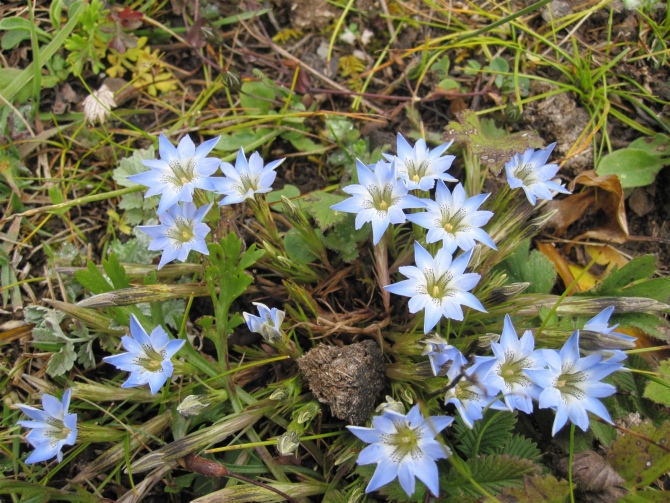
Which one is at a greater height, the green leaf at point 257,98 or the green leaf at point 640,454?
the green leaf at point 257,98

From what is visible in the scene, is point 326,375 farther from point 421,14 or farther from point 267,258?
point 421,14

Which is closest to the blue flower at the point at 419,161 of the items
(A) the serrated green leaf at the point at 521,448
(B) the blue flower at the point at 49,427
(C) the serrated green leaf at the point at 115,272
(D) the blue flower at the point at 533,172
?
(D) the blue flower at the point at 533,172

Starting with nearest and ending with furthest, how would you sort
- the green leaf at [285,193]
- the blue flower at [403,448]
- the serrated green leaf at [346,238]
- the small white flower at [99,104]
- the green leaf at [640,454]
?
the blue flower at [403,448]
the green leaf at [640,454]
the serrated green leaf at [346,238]
the green leaf at [285,193]
the small white flower at [99,104]

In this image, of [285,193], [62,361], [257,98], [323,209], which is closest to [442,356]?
[323,209]

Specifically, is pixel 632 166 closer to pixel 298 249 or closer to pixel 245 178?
pixel 298 249

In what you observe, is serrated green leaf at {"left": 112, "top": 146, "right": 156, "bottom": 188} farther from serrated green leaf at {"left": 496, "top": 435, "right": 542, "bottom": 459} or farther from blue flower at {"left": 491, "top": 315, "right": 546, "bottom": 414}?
serrated green leaf at {"left": 496, "top": 435, "right": 542, "bottom": 459}

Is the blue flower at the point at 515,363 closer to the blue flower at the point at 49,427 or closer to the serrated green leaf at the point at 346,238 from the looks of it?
the serrated green leaf at the point at 346,238

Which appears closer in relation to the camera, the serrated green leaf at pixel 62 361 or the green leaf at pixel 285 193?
the serrated green leaf at pixel 62 361

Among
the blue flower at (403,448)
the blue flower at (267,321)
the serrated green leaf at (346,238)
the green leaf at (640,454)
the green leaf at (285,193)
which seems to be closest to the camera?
the blue flower at (403,448)
